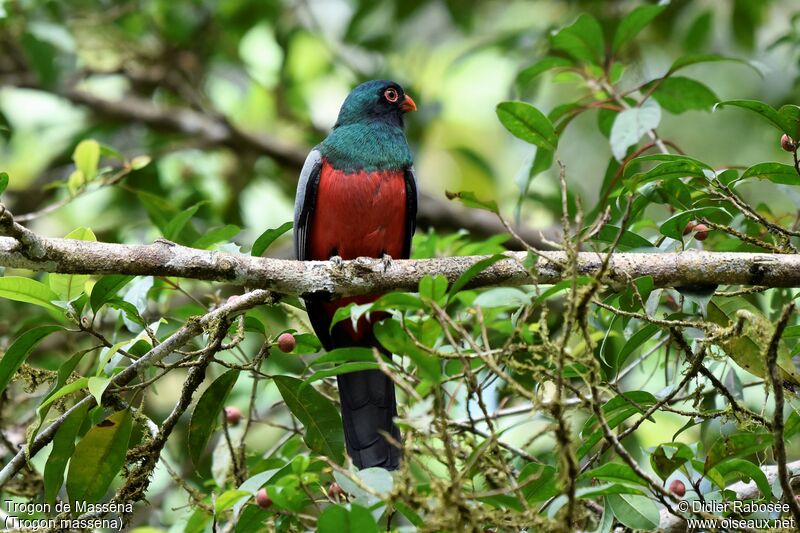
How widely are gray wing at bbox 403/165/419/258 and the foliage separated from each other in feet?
0.80

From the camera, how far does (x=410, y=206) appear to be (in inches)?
206

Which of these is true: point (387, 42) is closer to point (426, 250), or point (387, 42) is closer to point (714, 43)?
point (714, 43)

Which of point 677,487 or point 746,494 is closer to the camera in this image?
point 677,487

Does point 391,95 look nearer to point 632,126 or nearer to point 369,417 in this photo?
point 632,126

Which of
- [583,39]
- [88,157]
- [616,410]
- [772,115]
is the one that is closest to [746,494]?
[616,410]

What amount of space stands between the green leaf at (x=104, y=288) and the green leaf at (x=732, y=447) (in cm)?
241

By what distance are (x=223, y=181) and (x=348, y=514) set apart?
625 centimetres

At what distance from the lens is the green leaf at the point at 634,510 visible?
302cm

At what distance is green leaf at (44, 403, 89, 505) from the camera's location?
11.5 feet

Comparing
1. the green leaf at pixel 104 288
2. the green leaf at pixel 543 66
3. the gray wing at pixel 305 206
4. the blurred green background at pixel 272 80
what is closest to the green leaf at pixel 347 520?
the green leaf at pixel 104 288

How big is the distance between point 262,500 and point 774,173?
98.0 inches

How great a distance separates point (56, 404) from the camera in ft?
12.4

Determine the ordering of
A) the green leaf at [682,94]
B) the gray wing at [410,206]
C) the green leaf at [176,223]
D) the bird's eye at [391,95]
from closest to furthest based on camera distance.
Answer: the green leaf at [176,223], the green leaf at [682,94], the gray wing at [410,206], the bird's eye at [391,95]

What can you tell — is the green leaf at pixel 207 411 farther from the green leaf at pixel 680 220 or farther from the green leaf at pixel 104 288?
the green leaf at pixel 680 220
